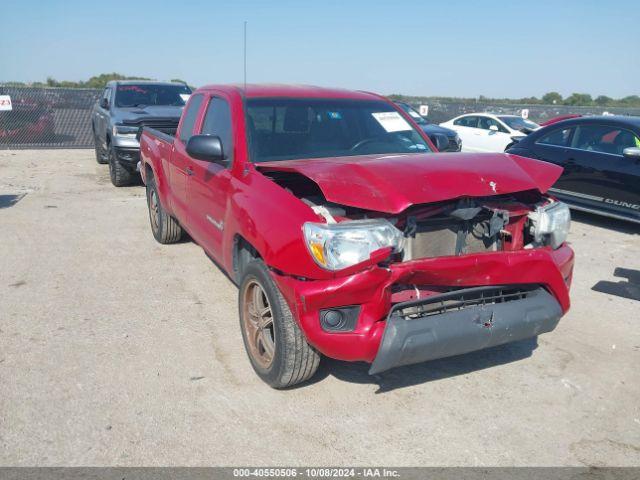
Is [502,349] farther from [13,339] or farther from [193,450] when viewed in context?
[13,339]

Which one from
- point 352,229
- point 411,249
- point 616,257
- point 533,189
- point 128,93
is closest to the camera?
point 352,229

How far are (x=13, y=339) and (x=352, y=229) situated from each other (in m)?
2.89

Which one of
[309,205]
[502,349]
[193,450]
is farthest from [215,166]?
[502,349]

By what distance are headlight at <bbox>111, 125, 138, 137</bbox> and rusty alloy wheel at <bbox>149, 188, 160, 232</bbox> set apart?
3710 mm

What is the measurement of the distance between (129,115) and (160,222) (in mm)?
4716

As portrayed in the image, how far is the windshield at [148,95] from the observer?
11239 millimetres

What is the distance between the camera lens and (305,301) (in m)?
2.96

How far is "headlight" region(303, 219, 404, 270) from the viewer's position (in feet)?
9.48

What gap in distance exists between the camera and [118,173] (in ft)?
34.3

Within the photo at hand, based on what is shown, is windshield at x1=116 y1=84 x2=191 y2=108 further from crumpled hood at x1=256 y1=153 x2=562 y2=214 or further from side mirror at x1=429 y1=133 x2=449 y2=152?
→ crumpled hood at x1=256 y1=153 x2=562 y2=214

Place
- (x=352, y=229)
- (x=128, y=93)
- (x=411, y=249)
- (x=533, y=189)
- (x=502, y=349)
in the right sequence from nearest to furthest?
1. (x=352, y=229)
2. (x=411, y=249)
3. (x=533, y=189)
4. (x=502, y=349)
5. (x=128, y=93)

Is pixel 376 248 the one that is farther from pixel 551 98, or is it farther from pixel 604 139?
pixel 551 98

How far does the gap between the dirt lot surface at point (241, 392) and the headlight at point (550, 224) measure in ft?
3.04

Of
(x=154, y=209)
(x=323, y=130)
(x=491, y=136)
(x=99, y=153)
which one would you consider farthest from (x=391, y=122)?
(x=491, y=136)
